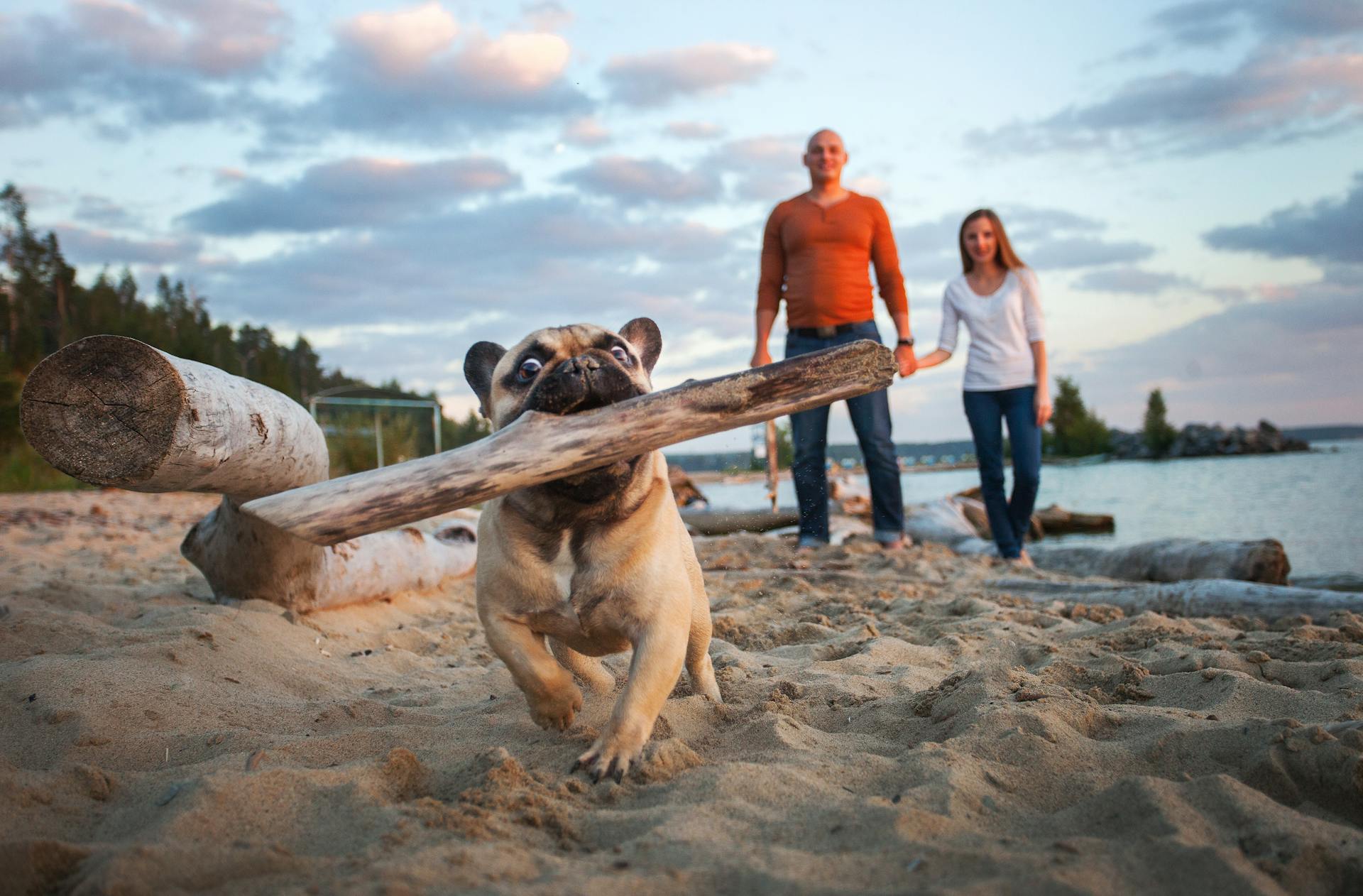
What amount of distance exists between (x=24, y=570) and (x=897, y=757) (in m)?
6.57

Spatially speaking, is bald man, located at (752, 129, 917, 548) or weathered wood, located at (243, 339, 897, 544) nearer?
weathered wood, located at (243, 339, 897, 544)

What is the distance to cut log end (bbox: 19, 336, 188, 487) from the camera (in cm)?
323

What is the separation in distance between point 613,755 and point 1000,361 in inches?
260

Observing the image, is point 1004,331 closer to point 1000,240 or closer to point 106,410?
point 1000,240

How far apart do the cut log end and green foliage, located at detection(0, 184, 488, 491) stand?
53.0ft

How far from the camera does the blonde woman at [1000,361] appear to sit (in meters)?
8.23

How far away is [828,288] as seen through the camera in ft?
26.7

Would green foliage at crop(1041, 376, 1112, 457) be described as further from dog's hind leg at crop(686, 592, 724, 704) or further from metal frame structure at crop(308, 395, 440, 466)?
dog's hind leg at crop(686, 592, 724, 704)

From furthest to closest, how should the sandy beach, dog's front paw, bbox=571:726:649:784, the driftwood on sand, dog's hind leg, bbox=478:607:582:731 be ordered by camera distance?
the driftwood on sand
dog's hind leg, bbox=478:607:582:731
dog's front paw, bbox=571:726:649:784
the sandy beach

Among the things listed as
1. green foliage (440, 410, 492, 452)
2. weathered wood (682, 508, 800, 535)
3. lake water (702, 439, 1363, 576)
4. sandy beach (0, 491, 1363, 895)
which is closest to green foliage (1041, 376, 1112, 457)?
lake water (702, 439, 1363, 576)

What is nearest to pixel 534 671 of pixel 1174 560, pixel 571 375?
pixel 571 375

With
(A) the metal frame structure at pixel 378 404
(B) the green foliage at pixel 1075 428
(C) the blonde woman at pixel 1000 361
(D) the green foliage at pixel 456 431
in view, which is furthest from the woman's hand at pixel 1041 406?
(B) the green foliage at pixel 1075 428

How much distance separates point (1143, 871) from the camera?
6.13 feet

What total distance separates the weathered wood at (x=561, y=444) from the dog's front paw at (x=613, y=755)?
33.4 inches
